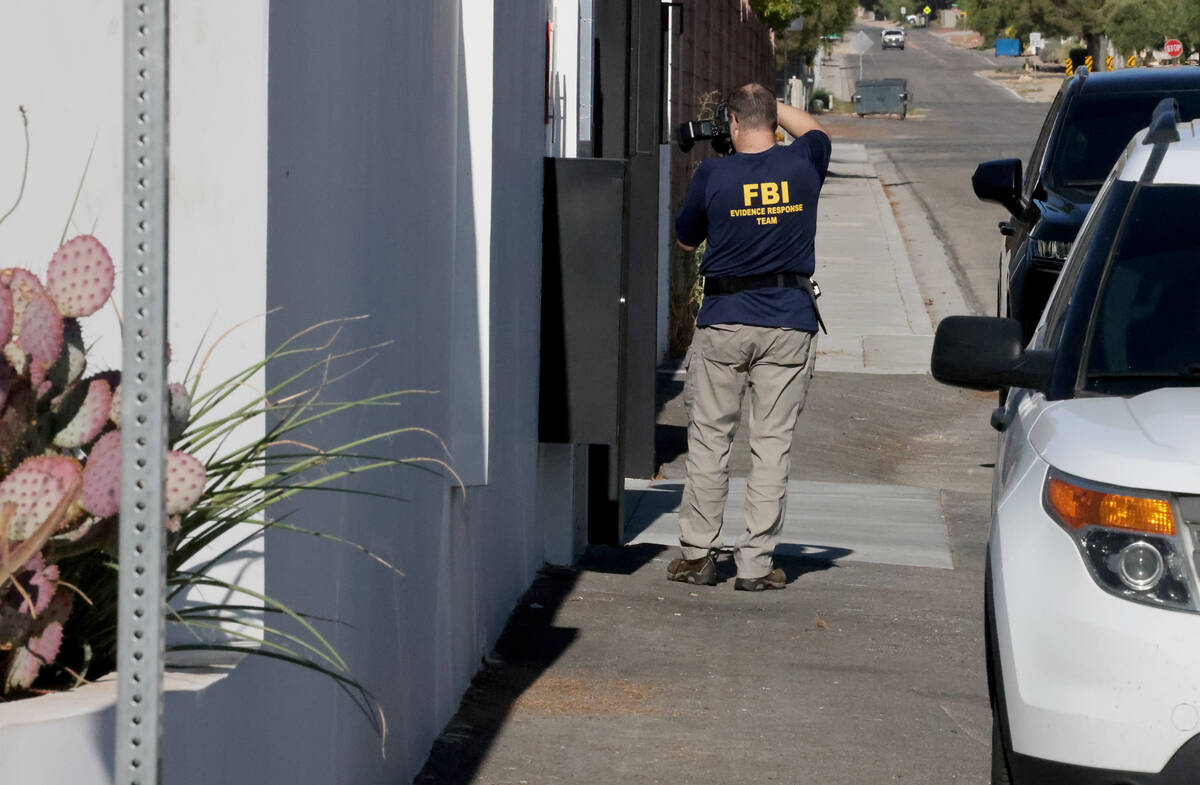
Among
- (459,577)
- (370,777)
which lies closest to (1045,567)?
(370,777)

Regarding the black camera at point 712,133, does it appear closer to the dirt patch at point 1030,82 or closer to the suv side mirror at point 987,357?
the suv side mirror at point 987,357

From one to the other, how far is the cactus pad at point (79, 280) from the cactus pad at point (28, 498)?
27cm

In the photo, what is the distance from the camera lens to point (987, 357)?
4.11 m

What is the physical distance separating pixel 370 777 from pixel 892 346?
10.6 metres

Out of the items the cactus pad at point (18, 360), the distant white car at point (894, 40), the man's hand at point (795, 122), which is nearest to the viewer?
the cactus pad at point (18, 360)

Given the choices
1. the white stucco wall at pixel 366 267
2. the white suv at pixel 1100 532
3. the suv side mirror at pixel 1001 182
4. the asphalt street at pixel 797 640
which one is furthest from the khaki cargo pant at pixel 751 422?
the suv side mirror at pixel 1001 182

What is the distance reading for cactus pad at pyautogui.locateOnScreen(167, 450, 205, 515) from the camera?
2.45m

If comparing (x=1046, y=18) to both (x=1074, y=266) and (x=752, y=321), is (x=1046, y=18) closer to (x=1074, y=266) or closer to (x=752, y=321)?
(x=752, y=321)

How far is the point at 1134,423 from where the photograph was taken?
11.9 feet

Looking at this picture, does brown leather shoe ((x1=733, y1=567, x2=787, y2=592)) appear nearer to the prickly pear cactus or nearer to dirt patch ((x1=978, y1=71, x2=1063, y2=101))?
the prickly pear cactus

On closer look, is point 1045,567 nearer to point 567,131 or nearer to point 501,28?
point 501,28

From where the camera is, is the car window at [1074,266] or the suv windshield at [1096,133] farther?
the suv windshield at [1096,133]

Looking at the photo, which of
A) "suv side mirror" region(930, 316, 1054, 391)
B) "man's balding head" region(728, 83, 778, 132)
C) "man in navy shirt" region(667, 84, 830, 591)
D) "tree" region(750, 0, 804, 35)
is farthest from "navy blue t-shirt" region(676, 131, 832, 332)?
"tree" region(750, 0, 804, 35)

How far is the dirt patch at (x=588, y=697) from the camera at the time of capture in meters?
5.34
